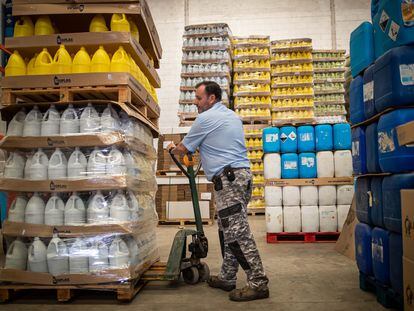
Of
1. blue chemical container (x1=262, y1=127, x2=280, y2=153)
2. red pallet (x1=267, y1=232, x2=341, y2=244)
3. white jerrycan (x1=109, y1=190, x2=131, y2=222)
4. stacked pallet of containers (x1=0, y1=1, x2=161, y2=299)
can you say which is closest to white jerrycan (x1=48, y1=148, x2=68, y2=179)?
stacked pallet of containers (x1=0, y1=1, x2=161, y2=299)

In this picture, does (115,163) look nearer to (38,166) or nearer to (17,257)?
(38,166)

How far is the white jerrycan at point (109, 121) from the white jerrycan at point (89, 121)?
5 centimetres

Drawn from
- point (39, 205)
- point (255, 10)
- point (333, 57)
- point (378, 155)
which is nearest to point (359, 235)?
point (378, 155)

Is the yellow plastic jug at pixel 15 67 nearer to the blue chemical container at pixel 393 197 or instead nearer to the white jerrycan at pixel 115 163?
the white jerrycan at pixel 115 163

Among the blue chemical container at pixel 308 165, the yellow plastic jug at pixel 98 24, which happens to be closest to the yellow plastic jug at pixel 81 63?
the yellow plastic jug at pixel 98 24

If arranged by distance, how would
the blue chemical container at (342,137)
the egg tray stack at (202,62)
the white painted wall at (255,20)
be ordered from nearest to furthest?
1. the blue chemical container at (342,137)
2. the egg tray stack at (202,62)
3. the white painted wall at (255,20)

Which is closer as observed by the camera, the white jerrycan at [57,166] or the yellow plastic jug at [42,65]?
the white jerrycan at [57,166]

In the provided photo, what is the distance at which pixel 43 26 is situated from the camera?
3.98 metres

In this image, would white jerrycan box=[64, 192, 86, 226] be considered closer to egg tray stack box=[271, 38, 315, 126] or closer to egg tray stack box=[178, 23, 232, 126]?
egg tray stack box=[178, 23, 232, 126]

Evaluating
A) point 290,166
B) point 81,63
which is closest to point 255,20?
point 290,166

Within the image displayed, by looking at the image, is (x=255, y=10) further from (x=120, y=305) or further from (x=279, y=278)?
(x=120, y=305)

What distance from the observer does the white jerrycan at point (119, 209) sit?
Answer: 351cm

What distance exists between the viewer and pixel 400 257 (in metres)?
2.81

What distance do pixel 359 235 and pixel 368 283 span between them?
447 mm
